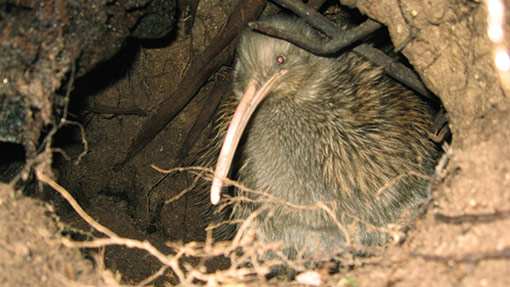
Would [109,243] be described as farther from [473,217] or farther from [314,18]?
[314,18]

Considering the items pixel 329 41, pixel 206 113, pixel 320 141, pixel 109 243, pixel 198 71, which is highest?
pixel 329 41

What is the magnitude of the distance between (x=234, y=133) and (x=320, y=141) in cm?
51

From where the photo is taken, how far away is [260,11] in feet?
9.16

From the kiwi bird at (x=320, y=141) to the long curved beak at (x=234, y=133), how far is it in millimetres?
25

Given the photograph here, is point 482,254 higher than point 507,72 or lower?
lower

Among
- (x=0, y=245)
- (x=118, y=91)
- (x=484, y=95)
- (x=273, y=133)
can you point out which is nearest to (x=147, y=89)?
(x=118, y=91)

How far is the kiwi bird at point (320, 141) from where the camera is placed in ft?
7.44

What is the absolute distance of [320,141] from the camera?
2320 mm

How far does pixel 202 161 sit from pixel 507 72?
1963 mm

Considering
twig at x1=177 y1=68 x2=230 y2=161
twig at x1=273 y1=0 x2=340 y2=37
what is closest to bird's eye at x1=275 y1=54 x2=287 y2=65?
twig at x1=273 y1=0 x2=340 y2=37

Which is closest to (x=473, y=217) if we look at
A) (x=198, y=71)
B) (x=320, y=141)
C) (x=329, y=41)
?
(x=320, y=141)

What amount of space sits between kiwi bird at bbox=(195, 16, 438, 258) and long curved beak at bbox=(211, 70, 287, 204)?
25 mm

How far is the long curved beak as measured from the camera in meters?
2.01

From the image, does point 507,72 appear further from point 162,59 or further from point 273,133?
point 162,59
